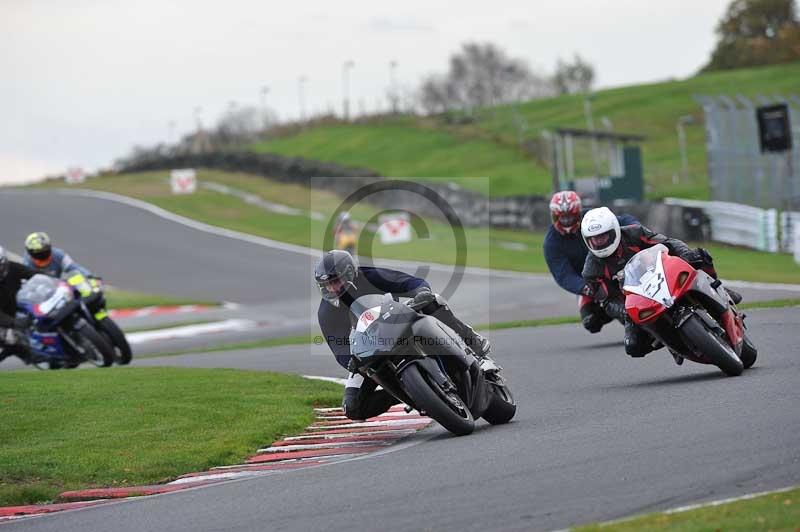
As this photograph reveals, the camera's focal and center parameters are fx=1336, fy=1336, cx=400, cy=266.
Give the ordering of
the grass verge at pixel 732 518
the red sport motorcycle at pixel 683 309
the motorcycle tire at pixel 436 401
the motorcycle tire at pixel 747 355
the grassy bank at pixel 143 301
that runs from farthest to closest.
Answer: the grassy bank at pixel 143 301 → the motorcycle tire at pixel 747 355 → the red sport motorcycle at pixel 683 309 → the motorcycle tire at pixel 436 401 → the grass verge at pixel 732 518

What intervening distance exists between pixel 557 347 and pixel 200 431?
6183 mm

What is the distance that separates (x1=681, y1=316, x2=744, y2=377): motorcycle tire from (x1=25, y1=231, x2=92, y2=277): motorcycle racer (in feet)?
33.9

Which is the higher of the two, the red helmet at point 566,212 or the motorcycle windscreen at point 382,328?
the red helmet at point 566,212

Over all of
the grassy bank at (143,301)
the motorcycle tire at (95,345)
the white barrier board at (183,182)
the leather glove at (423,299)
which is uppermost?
the white barrier board at (183,182)

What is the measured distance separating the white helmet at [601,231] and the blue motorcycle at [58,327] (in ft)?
27.8

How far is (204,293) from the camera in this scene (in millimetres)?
33906

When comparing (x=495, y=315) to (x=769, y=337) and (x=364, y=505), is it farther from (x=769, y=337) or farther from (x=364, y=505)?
(x=364, y=505)

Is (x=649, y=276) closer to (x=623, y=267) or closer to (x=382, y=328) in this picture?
(x=623, y=267)

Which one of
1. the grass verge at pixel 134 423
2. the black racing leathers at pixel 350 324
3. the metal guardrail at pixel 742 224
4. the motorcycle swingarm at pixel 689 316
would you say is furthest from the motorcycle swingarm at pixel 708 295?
the metal guardrail at pixel 742 224

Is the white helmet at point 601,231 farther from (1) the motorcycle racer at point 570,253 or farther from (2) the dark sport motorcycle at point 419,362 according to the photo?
(1) the motorcycle racer at point 570,253

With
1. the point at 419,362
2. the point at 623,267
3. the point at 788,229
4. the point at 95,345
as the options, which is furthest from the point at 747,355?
the point at 788,229

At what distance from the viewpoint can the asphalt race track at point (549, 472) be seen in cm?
686

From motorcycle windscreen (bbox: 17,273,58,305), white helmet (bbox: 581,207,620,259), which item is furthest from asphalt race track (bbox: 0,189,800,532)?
motorcycle windscreen (bbox: 17,273,58,305)

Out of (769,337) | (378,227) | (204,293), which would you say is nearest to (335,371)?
(769,337)
